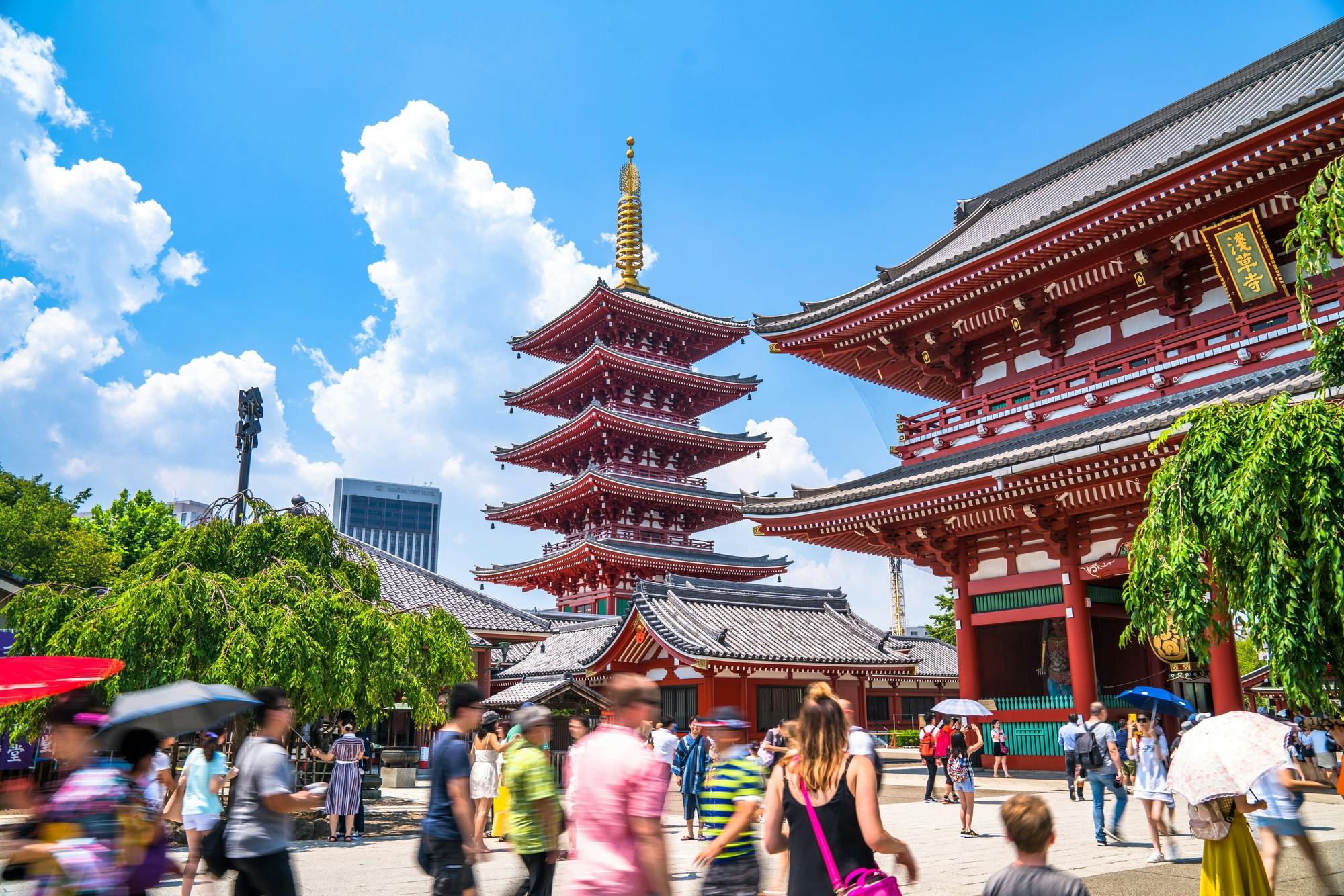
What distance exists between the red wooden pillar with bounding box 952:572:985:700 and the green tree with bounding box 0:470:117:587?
1176 inches

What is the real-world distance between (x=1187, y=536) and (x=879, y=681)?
78.1ft

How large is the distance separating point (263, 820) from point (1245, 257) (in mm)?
14314

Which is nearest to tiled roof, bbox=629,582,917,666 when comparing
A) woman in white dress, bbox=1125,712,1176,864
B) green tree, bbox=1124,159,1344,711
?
woman in white dress, bbox=1125,712,1176,864

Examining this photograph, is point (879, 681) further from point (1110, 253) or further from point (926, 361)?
point (1110, 253)

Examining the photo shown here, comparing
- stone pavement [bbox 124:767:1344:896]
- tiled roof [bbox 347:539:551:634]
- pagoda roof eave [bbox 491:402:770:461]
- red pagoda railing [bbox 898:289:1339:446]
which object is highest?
pagoda roof eave [bbox 491:402:770:461]

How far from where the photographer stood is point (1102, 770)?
31.5 ft

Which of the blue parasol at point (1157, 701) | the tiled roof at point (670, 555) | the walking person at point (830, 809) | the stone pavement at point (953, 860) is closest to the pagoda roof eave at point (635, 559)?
the tiled roof at point (670, 555)

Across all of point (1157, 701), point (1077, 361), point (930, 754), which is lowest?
point (930, 754)

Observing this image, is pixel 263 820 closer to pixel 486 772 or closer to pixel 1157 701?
pixel 486 772

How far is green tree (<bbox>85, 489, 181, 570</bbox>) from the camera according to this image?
1564 inches

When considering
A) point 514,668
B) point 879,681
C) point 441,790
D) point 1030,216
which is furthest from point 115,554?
point 441,790

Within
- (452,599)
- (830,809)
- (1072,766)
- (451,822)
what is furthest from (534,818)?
(452,599)

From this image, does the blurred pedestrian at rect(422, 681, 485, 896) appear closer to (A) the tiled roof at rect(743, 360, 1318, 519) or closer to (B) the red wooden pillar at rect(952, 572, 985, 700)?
(A) the tiled roof at rect(743, 360, 1318, 519)

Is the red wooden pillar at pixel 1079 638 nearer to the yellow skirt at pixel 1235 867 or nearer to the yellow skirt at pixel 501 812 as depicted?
the yellow skirt at pixel 501 812
